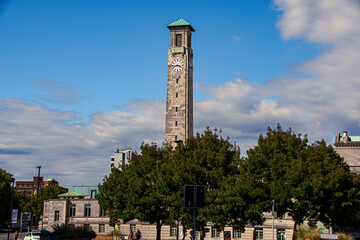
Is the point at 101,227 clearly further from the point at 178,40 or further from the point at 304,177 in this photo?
the point at 304,177

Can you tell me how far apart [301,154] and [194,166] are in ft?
35.9

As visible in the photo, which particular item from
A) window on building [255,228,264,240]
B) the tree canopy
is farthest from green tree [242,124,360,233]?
window on building [255,228,264,240]

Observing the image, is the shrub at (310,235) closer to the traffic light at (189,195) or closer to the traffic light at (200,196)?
the traffic light at (200,196)

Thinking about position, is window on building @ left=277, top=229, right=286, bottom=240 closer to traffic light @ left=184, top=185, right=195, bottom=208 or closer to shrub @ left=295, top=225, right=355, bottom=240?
shrub @ left=295, top=225, right=355, bottom=240

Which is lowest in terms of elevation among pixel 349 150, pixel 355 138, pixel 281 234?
pixel 281 234

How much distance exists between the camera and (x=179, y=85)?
84.8 metres

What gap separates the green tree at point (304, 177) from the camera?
4203 centimetres

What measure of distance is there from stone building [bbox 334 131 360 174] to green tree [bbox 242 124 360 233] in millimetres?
36041

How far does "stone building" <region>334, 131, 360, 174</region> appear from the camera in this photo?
3123 inches

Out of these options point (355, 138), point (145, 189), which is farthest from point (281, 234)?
point (355, 138)

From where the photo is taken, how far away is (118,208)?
182ft

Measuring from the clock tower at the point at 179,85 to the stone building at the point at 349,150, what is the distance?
1084 inches

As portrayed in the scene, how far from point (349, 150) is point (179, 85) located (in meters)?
33.3

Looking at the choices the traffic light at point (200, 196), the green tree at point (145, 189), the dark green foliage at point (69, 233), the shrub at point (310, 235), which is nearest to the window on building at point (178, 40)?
the green tree at point (145, 189)
